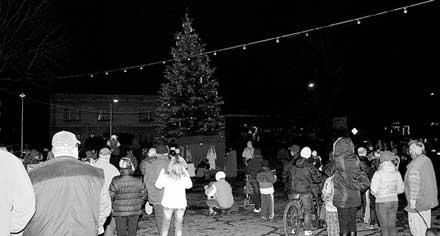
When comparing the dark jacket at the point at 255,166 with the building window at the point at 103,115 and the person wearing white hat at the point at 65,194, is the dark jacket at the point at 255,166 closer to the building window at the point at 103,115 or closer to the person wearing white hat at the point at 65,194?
the person wearing white hat at the point at 65,194

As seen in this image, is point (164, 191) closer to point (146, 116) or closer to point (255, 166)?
point (255, 166)

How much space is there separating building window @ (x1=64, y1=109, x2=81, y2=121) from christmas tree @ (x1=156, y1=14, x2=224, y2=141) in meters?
20.8

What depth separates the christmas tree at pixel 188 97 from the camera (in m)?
35.1

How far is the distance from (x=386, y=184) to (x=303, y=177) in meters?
1.93

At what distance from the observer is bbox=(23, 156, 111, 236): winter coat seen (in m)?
4.37

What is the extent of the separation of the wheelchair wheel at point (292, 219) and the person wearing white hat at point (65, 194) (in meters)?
5.98

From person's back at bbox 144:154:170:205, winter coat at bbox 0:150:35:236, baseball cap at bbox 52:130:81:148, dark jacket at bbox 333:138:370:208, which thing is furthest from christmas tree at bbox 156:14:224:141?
winter coat at bbox 0:150:35:236

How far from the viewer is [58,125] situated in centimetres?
5338

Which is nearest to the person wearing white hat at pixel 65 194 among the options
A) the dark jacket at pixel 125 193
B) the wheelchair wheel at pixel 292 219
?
the dark jacket at pixel 125 193

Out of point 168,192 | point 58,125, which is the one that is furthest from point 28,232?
point 58,125

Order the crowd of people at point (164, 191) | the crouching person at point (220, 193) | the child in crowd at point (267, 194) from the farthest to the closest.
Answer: the crouching person at point (220, 193) → the child in crowd at point (267, 194) → the crowd of people at point (164, 191)

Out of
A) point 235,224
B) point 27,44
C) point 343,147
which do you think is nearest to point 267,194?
point 235,224

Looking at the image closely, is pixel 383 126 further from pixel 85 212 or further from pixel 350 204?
pixel 85 212

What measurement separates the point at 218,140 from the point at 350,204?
18.0m
